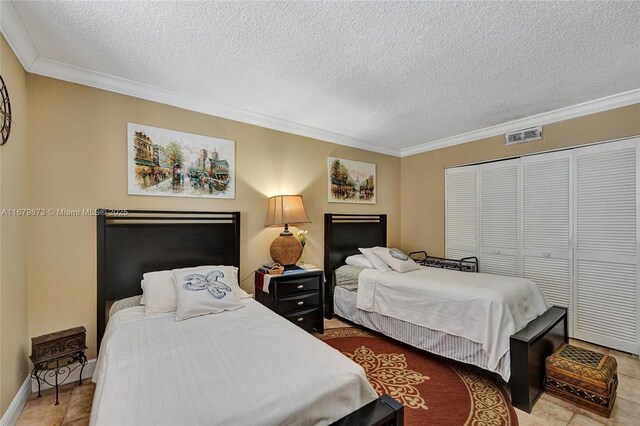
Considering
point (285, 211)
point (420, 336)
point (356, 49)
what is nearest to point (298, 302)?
point (285, 211)

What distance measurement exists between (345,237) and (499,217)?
2.02 m

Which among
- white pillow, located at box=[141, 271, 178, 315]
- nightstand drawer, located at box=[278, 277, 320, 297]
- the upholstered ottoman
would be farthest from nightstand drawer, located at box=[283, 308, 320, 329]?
the upholstered ottoman

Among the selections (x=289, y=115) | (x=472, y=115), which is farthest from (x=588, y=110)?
(x=289, y=115)

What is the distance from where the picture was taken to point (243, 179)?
323cm

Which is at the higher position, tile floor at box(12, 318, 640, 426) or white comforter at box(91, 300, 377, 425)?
white comforter at box(91, 300, 377, 425)

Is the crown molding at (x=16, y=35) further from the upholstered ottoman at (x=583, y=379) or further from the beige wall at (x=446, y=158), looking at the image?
the beige wall at (x=446, y=158)

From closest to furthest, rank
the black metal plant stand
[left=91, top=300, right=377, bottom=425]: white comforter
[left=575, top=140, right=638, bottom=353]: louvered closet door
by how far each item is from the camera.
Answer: [left=91, top=300, right=377, bottom=425]: white comforter → the black metal plant stand → [left=575, top=140, right=638, bottom=353]: louvered closet door

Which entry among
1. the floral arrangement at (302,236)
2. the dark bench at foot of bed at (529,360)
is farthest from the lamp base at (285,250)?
the dark bench at foot of bed at (529,360)

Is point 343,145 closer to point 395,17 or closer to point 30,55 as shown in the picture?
point 395,17

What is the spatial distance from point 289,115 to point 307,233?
1458 mm

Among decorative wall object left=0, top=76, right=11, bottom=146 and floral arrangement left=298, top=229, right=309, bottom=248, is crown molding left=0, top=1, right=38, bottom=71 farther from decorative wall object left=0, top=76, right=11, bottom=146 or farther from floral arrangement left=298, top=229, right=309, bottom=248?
floral arrangement left=298, top=229, right=309, bottom=248

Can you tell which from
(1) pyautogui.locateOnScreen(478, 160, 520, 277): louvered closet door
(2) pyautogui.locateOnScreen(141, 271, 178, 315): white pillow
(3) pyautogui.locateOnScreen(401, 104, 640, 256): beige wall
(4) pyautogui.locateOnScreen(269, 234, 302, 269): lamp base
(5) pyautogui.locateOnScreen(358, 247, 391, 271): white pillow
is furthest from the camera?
(1) pyautogui.locateOnScreen(478, 160, 520, 277): louvered closet door

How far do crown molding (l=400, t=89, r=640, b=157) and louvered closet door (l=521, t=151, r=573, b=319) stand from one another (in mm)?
400

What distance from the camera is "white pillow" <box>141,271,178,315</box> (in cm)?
213
